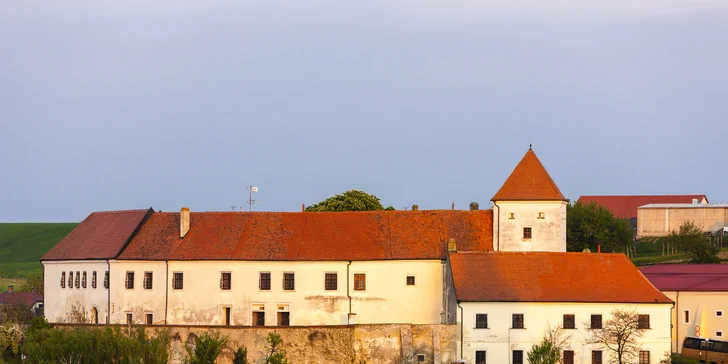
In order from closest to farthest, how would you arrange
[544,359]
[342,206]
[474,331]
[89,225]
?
[544,359] → [474,331] → [89,225] → [342,206]

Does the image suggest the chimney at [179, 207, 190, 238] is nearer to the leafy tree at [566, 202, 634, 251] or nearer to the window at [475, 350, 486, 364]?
the window at [475, 350, 486, 364]

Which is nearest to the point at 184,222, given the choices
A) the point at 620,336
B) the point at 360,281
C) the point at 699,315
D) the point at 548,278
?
the point at 360,281

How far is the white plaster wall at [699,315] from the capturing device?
245 ft

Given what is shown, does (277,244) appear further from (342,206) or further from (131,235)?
(342,206)

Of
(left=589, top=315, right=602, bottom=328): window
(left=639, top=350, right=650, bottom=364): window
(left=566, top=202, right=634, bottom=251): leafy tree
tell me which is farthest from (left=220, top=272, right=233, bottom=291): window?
(left=566, top=202, right=634, bottom=251): leafy tree

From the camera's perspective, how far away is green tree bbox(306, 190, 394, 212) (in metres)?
96.5

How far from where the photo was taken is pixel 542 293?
64625mm

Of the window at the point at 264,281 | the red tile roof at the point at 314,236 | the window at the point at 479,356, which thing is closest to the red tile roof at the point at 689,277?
the red tile roof at the point at 314,236

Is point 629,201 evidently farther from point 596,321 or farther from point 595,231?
point 596,321

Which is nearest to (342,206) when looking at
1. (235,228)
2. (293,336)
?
(235,228)

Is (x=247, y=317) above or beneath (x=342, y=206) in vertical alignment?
beneath

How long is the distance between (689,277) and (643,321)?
17974mm

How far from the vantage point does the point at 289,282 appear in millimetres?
72000

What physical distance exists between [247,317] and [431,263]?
11678 millimetres
